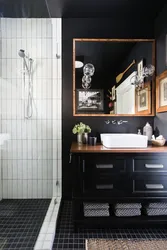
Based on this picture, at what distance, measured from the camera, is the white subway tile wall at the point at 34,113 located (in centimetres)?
216

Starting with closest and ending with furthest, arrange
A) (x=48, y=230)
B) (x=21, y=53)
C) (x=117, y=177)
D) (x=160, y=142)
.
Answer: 1. (x=48, y=230)
2. (x=117, y=177)
3. (x=160, y=142)
4. (x=21, y=53)

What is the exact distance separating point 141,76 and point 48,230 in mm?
2051

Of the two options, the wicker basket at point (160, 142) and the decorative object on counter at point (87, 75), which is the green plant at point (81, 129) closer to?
the decorative object on counter at point (87, 75)

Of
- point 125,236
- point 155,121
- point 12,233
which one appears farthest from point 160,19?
point 12,233

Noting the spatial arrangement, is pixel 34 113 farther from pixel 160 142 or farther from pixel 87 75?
pixel 160 142

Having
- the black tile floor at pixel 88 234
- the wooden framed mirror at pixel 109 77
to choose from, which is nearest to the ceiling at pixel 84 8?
the wooden framed mirror at pixel 109 77

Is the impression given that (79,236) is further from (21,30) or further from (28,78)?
(21,30)

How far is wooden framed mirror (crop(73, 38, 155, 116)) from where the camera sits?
2.62 metres

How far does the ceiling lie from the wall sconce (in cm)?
68

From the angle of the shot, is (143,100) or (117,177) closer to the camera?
(117,177)

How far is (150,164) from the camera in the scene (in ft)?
6.39

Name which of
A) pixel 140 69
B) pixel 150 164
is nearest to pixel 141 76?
pixel 140 69

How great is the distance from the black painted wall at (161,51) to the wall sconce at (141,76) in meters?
0.09

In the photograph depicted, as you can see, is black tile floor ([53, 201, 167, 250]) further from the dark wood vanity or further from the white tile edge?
the dark wood vanity
